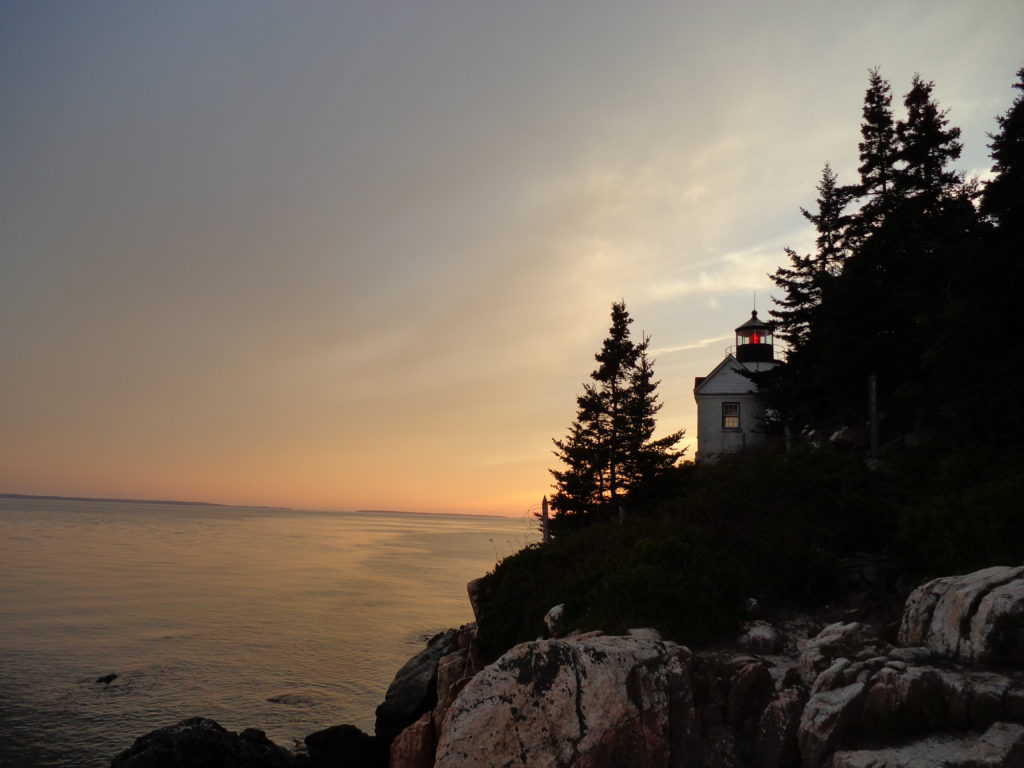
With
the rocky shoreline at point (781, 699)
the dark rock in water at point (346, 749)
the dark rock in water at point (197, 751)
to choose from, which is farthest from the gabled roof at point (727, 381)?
the dark rock in water at point (197, 751)

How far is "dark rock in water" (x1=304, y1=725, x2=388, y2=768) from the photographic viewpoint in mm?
15680

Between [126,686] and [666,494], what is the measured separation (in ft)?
75.2

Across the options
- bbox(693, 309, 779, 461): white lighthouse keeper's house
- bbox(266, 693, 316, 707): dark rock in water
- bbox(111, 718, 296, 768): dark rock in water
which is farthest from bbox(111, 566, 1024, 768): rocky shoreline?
bbox(693, 309, 779, 461): white lighthouse keeper's house

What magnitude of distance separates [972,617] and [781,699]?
2652 millimetres

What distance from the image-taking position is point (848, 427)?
90.5ft

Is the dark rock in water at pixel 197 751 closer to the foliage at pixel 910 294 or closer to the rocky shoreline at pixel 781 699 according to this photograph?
the rocky shoreline at pixel 781 699

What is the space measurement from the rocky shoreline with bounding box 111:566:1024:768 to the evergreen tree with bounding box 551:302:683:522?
65.5 feet

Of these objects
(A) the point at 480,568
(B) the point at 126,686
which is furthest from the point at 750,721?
(A) the point at 480,568

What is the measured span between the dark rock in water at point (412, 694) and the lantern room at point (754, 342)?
30.5 m

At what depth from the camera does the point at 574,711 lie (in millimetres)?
8125

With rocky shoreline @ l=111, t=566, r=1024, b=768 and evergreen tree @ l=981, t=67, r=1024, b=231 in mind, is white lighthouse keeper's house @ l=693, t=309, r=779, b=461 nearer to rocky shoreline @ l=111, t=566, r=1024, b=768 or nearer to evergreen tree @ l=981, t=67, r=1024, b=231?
evergreen tree @ l=981, t=67, r=1024, b=231

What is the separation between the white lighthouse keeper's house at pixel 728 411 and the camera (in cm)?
4003

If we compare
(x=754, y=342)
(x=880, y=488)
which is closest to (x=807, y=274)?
(x=754, y=342)

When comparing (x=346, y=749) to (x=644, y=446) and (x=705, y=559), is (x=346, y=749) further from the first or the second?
(x=644, y=446)
